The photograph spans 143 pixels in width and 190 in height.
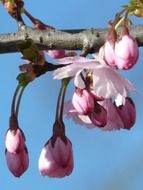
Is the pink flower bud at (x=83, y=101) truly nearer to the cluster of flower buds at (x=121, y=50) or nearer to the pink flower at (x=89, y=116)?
the pink flower at (x=89, y=116)

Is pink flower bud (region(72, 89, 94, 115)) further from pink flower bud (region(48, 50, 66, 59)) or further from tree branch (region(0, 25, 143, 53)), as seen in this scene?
pink flower bud (region(48, 50, 66, 59))

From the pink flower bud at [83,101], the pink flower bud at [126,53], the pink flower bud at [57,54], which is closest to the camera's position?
the pink flower bud at [126,53]

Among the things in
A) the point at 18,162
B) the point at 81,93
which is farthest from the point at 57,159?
the point at 81,93

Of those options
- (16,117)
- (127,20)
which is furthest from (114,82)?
(16,117)

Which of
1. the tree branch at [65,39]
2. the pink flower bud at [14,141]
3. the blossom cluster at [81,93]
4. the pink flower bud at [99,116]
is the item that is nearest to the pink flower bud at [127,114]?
the blossom cluster at [81,93]

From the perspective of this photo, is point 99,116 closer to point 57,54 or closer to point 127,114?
point 127,114

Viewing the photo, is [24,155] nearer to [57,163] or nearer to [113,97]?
[57,163]

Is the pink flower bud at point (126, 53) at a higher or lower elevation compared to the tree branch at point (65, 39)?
lower
